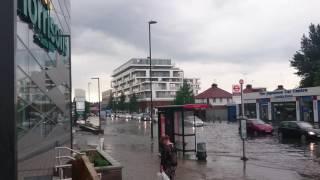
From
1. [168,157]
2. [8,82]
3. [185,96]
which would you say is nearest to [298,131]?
[168,157]

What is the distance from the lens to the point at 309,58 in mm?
93812

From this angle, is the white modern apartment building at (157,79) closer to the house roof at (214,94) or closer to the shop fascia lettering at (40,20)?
the house roof at (214,94)

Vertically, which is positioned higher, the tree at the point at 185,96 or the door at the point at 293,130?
the tree at the point at 185,96

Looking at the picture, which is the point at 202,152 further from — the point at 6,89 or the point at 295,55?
the point at 295,55

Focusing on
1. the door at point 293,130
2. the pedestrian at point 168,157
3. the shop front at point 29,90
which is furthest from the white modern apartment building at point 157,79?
the pedestrian at point 168,157

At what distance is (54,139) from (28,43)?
7487 mm

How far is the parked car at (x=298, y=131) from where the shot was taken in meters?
38.9

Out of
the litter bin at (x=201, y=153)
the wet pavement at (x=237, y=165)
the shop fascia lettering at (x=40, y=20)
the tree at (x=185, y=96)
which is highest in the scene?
the tree at (x=185, y=96)

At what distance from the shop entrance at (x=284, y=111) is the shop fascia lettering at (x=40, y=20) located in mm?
58140

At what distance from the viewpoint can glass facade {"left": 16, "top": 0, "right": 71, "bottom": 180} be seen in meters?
11.2

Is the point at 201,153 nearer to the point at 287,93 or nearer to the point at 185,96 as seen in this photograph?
the point at 287,93

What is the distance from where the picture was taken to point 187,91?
115 meters

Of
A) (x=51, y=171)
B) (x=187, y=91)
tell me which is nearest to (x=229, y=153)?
(x=51, y=171)

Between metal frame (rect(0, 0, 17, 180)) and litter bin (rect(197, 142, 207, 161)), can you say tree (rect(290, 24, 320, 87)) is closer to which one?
litter bin (rect(197, 142, 207, 161))
